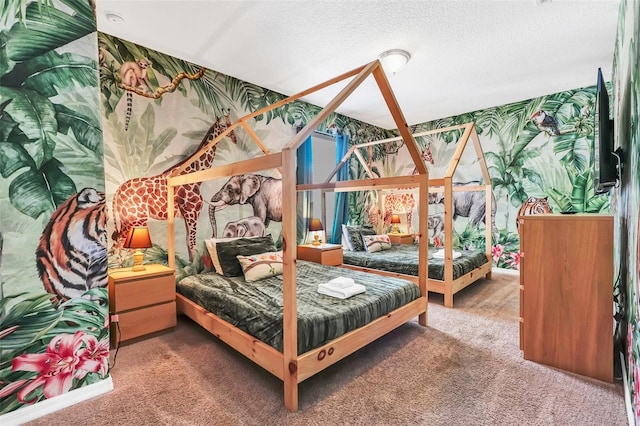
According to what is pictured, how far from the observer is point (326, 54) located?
129 inches

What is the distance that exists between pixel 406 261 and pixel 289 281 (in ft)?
8.50

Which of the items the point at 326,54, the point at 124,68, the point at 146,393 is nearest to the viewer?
the point at 146,393

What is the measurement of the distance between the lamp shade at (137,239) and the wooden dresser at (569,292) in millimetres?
3376

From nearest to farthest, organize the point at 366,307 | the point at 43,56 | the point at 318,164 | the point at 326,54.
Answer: the point at 43,56 < the point at 366,307 < the point at 326,54 < the point at 318,164

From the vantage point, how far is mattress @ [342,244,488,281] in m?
3.81

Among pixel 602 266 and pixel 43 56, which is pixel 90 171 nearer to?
pixel 43 56

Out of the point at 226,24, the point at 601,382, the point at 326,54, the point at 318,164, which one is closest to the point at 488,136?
the point at 318,164

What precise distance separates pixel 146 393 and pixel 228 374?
537 millimetres

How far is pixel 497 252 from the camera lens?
5.35 m

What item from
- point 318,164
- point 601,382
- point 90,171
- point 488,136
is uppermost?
point 488,136

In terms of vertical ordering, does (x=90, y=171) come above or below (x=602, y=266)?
above

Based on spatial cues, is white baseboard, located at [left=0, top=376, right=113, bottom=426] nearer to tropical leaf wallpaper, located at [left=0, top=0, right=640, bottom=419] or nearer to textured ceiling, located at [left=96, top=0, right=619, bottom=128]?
tropical leaf wallpaper, located at [left=0, top=0, right=640, bottom=419]

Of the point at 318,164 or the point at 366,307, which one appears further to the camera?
the point at 318,164

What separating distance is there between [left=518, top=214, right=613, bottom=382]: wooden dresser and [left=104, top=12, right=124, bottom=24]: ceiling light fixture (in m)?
3.95
